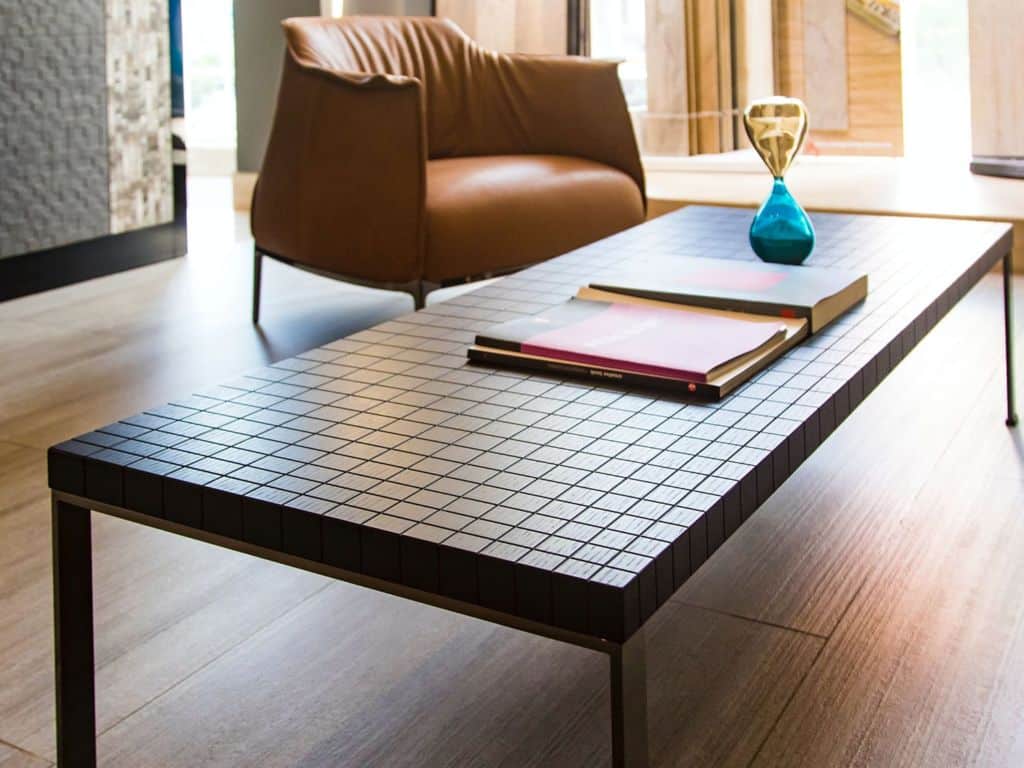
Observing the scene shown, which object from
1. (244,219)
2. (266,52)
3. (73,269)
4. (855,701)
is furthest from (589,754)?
(266,52)

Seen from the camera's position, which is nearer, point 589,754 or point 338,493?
point 338,493

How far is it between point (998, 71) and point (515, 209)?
192cm

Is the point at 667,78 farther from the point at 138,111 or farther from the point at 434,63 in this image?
the point at 138,111

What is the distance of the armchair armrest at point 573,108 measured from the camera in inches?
130

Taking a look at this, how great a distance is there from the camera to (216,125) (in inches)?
240

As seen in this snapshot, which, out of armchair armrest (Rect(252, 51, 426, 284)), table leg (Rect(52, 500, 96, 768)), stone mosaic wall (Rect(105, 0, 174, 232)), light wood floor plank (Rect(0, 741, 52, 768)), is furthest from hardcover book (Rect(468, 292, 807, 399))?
stone mosaic wall (Rect(105, 0, 174, 232))

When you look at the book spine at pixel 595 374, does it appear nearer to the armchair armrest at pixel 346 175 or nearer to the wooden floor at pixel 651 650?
the wooden floor at pixel 651 650

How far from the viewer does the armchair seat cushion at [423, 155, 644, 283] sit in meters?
2.79

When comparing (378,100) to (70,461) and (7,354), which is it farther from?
(70,461)

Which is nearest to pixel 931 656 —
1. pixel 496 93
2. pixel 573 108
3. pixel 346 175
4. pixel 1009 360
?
pixel 1009 360

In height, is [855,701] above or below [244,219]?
below

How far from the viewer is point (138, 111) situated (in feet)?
12.4

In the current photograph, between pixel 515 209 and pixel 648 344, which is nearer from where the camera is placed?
pixel 648 344

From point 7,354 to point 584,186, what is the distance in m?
1.42
